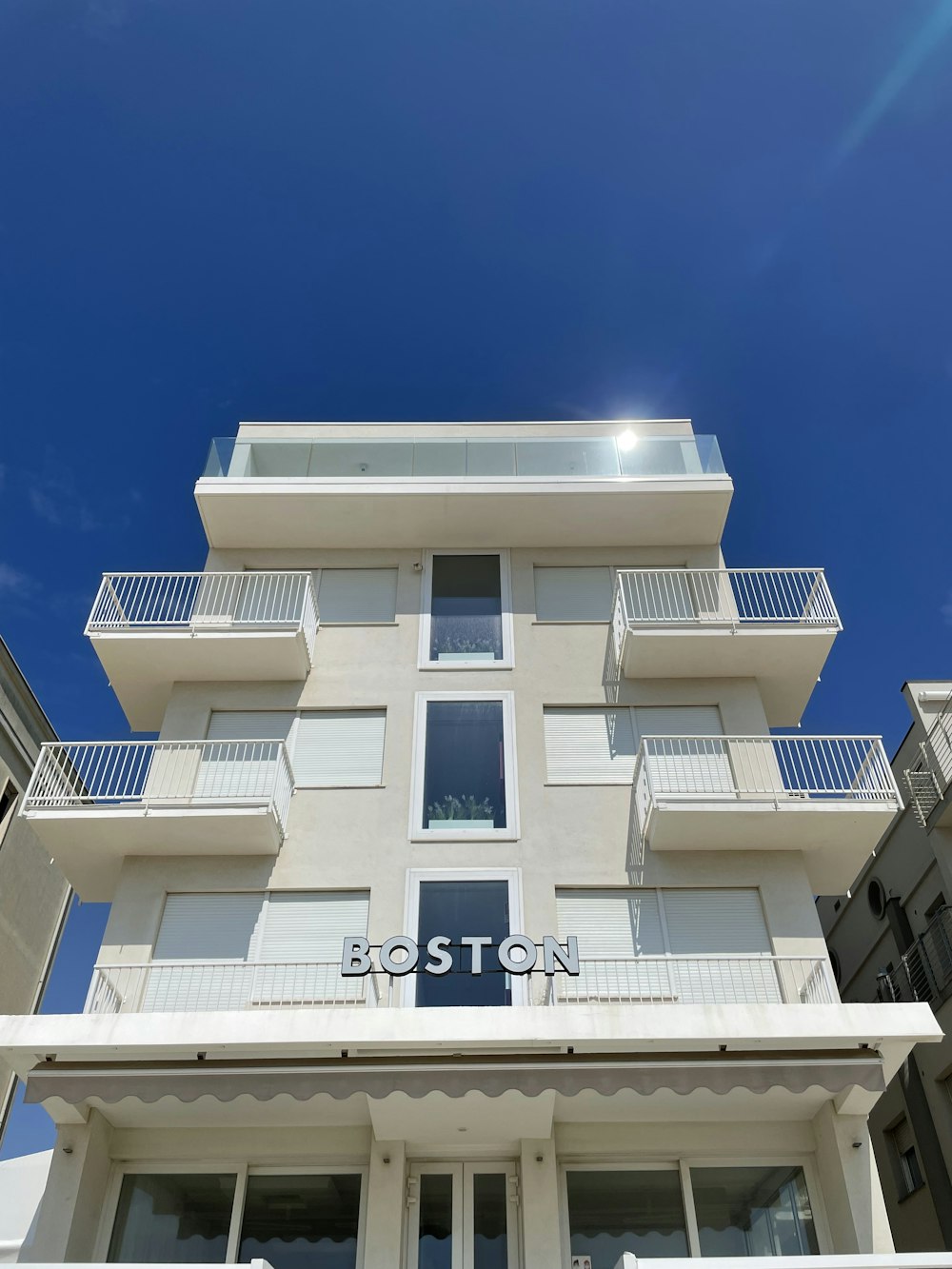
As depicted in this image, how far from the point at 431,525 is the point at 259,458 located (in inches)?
156

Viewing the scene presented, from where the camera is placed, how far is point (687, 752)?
17281 millimetres

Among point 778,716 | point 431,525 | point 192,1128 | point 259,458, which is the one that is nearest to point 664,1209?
point 192,1128

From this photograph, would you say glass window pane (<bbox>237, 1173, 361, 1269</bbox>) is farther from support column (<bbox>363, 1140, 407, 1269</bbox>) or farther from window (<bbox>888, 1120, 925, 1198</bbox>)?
window (<bbox>888, 1120, 925, 1198</bbox>)

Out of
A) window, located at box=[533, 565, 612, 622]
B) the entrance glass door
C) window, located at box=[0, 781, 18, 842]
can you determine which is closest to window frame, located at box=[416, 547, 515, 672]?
window, located at box=[533, 565, 612, 622]

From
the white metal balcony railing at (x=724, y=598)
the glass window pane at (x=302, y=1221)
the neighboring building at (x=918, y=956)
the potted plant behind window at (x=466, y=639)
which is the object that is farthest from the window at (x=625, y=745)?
the neighboring building at (x=918, y=956)

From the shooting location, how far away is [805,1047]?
39.8 ft

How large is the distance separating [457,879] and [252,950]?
338cm

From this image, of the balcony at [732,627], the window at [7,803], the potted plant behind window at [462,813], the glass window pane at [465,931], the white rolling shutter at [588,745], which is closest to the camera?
the glass window pane at [465,931]

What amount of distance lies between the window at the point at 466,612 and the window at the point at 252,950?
17.1ft

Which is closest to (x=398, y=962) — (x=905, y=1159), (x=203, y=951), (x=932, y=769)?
(x=203, y=951)

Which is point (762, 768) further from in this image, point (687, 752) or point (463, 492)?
point (463, 492)

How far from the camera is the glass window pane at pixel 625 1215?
41.6 ft

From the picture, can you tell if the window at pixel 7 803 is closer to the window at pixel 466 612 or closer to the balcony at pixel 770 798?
the window at pixel 466 612

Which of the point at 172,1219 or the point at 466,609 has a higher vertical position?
the point at 466,609
